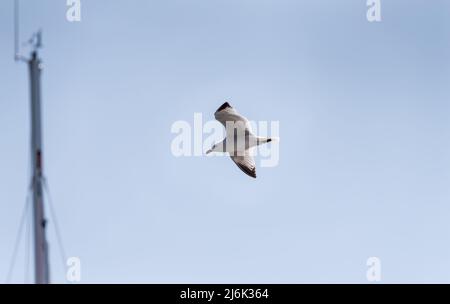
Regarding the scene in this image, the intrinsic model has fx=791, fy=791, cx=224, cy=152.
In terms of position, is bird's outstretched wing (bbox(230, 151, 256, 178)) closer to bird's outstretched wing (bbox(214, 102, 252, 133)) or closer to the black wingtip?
bird's outstretched wing (bbox(214, 102, 252, 133))

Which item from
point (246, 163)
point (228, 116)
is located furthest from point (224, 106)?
point (246, 163)

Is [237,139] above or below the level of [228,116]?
below

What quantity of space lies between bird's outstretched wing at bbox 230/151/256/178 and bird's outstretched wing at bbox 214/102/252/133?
756 millimetres

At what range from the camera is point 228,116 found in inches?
661

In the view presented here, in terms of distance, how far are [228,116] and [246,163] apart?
1.08 meters

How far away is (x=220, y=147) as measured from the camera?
1702 centimetres

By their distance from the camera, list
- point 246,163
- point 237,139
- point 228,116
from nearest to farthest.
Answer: point 237,139
point 228,116
point 246,163

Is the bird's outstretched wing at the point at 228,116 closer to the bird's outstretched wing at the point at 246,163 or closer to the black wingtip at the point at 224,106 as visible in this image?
the black wingtip at the point at 224,106

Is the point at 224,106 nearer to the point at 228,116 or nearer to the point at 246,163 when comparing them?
the point at 228,116

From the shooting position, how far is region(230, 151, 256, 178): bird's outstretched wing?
55.0 feet

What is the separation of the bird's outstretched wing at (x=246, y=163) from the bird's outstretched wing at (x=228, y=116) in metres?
0.76

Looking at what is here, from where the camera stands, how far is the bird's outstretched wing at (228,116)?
16.6 metres
